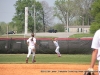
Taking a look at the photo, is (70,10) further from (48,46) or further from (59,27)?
(48,46)

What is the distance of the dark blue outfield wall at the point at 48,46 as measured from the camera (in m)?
27.0

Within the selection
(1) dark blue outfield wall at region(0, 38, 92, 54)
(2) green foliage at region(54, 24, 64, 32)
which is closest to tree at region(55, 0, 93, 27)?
(2) green foliage at region(54, 24, 64, 32)

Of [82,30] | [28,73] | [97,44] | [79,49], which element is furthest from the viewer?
[82,30]

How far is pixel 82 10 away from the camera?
86.3m

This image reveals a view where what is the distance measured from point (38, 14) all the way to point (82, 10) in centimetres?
1349

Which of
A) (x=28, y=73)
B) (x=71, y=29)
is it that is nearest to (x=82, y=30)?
(x=71, y=29)

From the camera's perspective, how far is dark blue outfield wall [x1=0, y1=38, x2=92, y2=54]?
2698 centimetres

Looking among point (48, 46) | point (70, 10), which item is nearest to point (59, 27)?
point (70, 10)

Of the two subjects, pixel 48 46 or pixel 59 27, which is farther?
pixel 59 27

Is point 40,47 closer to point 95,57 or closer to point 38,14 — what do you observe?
point 95,57

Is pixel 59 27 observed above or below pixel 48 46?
above

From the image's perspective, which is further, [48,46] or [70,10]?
[70,10]

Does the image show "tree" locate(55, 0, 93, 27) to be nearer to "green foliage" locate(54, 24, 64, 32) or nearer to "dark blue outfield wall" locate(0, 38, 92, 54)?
"green foliage" locate(54, 24, 64, 32)

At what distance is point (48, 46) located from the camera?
27.1 m
